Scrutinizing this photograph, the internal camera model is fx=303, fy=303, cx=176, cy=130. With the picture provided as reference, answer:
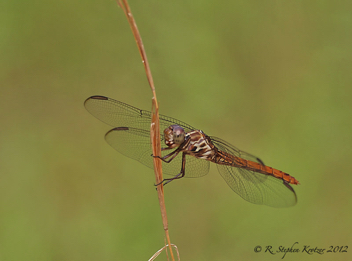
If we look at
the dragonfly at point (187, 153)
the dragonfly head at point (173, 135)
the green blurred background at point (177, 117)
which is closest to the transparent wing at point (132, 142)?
the dragonfly at point (187, 153)

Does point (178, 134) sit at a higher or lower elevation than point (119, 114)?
lower

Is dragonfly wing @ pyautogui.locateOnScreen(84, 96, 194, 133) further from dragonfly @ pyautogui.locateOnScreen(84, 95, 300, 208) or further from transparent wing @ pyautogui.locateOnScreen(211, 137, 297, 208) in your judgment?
transparent wing @ pyautogui.locateOnScreen(211, 137, 297, 208)

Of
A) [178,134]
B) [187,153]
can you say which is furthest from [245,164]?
[178,134]

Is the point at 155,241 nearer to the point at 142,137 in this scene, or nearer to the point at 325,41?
the point at 142,137

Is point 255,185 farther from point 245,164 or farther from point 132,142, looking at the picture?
point 132,142

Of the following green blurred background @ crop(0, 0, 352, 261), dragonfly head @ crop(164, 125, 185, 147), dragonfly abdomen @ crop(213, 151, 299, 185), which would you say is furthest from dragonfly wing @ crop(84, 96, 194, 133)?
green blurred background @ crop(0, 0, 352, 261)

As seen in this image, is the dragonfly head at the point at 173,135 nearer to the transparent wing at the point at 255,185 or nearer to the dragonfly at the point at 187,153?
the dragonfly at the point at 187,153

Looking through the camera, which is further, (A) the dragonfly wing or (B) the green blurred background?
Result: (B) the green blurred background
